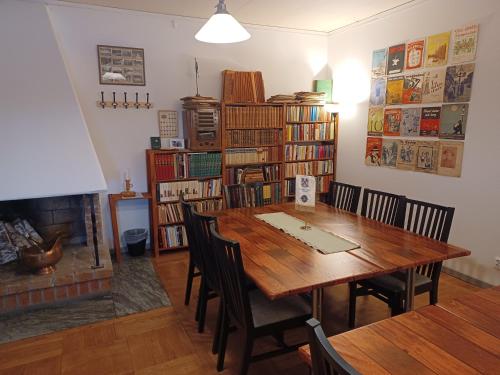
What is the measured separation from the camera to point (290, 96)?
407cm

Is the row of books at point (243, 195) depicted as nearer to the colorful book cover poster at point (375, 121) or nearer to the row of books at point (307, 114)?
the row of books at point (307, 114)

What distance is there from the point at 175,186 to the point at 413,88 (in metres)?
2.57

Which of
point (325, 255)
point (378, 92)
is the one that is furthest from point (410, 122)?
point (325, 255)

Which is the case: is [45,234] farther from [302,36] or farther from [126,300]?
[302,36]

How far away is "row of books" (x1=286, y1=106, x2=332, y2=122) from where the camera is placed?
4148 millimetres

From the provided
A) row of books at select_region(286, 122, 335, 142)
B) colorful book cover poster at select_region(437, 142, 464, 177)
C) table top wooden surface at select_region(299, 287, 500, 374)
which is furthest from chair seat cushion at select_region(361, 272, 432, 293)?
row of books at select_region(286, 122, 335, 142)

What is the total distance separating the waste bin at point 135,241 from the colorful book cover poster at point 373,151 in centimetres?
263

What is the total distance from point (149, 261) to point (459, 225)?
117 inches

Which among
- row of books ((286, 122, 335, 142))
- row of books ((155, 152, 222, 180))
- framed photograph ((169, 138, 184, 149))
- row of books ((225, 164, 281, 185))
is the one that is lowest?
row of books ((225, 164, 281, 185))

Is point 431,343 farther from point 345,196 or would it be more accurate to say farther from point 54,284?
point 54,284

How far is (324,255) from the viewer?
1852 millimetres

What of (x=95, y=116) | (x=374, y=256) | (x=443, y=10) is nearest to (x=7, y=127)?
(x=95, y=116)

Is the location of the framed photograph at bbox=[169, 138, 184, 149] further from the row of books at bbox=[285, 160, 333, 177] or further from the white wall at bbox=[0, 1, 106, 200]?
the row of books at bbox=[285, 160, 333, 177]

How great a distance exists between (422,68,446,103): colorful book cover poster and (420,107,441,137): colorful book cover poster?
83 mm
